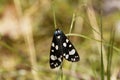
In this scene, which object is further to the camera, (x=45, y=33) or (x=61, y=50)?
(x=45, y=33)

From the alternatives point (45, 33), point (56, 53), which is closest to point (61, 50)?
point (56, 53)

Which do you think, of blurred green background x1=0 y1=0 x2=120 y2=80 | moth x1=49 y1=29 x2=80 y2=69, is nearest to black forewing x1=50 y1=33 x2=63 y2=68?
moth x1=49 y1=29 x2=80 y2=69

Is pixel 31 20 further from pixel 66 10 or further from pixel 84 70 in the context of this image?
pixel 84 70

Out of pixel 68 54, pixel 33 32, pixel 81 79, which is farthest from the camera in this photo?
pixel 33 32

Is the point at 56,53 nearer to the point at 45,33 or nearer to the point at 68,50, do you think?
the point at 68,50

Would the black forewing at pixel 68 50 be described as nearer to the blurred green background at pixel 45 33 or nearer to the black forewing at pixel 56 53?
the black forewing at pixel 56 53

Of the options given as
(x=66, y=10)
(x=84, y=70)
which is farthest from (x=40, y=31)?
(x=84, y=70)

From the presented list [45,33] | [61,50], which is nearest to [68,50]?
[61,50]

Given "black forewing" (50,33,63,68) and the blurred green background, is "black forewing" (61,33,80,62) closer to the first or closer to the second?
"black forewing" (50,33,63,68)
